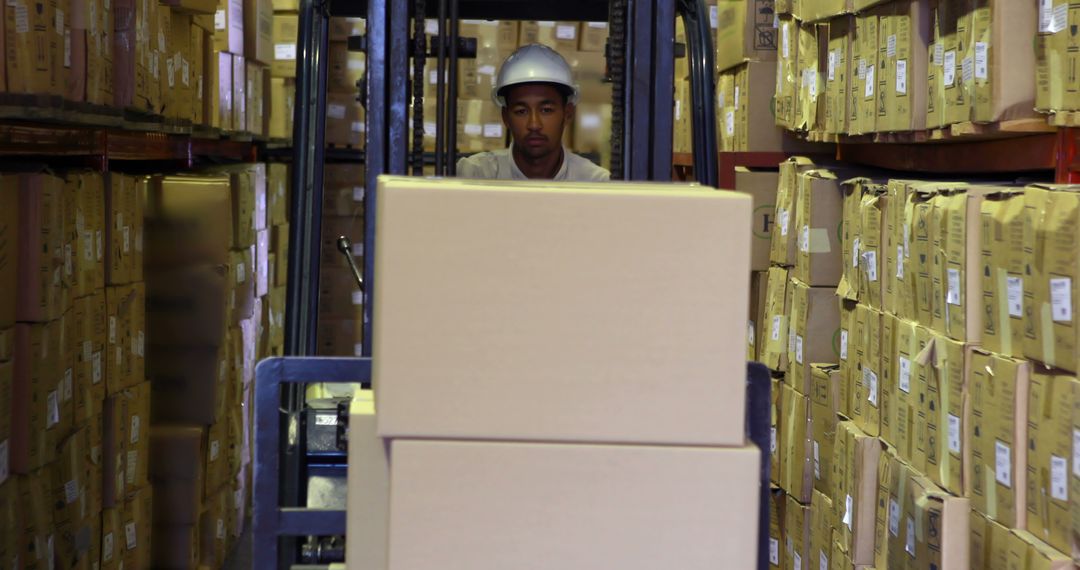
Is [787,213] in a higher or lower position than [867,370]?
higher

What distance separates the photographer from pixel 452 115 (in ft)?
10.5

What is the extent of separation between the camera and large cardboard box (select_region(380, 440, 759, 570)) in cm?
219

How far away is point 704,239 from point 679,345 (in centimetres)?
17

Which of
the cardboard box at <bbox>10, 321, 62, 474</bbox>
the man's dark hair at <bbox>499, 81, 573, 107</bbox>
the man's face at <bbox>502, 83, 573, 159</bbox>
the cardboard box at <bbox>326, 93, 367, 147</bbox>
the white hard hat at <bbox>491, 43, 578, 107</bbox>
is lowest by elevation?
the cardboard box at <bbox>10, 321, 62, 474</bbox>

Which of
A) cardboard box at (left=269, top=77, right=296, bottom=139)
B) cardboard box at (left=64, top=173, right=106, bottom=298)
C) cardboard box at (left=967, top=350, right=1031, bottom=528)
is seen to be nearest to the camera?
cardboard box at (left=967, top=350, right=1031, bottom=528)

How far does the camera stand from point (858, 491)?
4320 mm

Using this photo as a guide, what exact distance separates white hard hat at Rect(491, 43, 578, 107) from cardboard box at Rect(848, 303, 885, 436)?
1.15 m

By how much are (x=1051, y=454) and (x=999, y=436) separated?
0.28 meters

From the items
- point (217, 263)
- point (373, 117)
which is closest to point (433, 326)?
point (373, 117)

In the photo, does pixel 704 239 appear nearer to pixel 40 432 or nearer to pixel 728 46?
pixel 40 432

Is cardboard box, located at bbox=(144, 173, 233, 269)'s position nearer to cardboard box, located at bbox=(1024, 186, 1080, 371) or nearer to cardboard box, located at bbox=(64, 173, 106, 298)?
cardboard box, located at bbox=(64, 173, 106, 298)

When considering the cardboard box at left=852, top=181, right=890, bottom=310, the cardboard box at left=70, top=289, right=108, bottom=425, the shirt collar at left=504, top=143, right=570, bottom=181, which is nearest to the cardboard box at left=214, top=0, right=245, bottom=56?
the cardboard box at left=70, top=289, right=108, bottom=425

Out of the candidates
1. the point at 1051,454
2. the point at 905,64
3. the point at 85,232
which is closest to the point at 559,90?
the point at 905,64

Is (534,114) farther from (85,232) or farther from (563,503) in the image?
(563,503)
